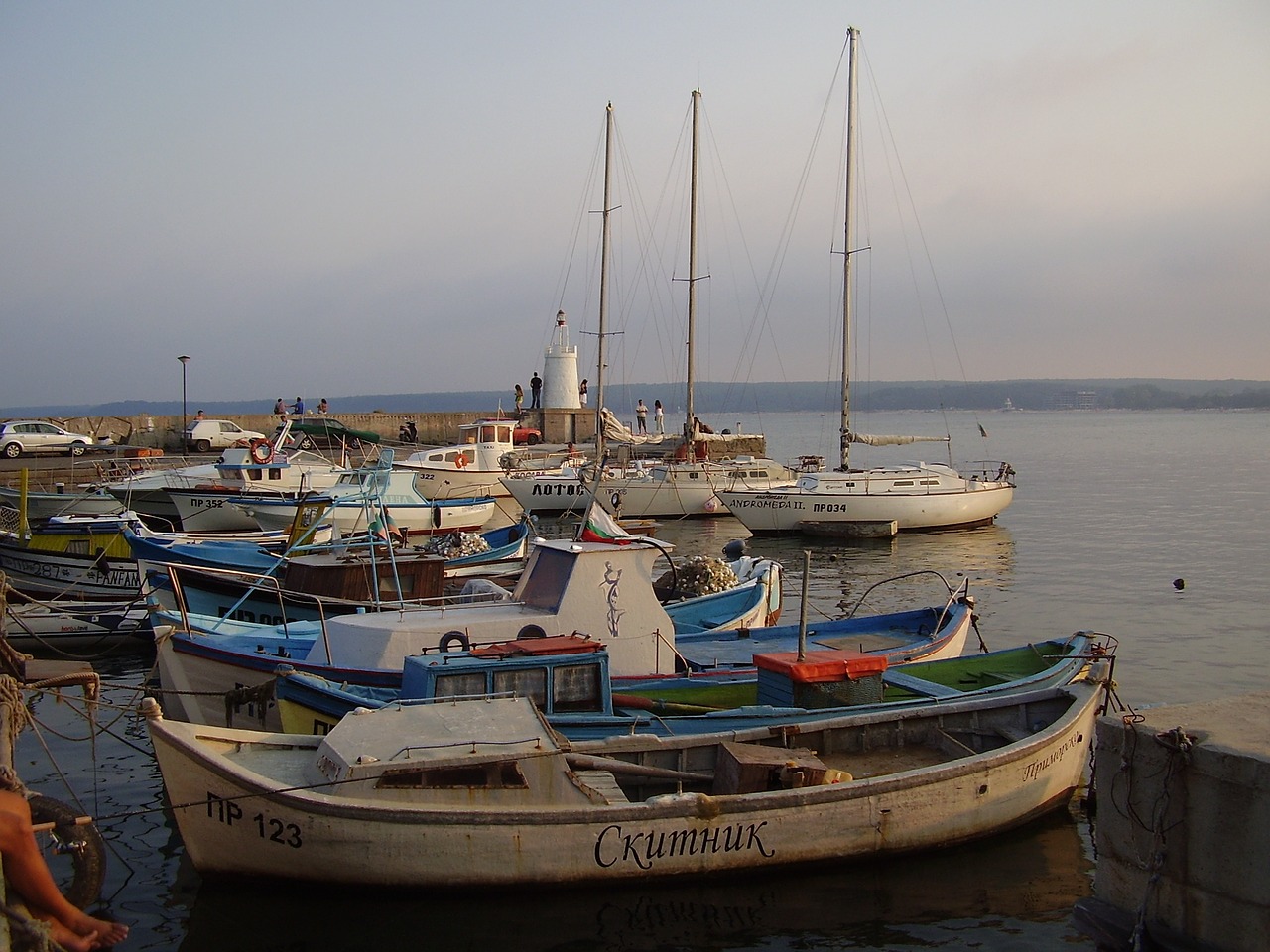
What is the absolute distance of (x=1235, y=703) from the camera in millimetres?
7723

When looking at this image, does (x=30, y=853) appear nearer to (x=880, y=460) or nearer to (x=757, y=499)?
(x=757, y=499)

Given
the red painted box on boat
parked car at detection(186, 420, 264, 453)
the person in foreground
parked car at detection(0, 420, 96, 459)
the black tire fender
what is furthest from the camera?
parked car at detection(186, 420, 264, 453)

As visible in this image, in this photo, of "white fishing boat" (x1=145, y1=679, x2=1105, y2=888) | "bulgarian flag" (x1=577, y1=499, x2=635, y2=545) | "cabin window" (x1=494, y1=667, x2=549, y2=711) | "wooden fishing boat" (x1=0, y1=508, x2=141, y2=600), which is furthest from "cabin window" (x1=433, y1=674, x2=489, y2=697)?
"wooden fishing boat" (x1=0, y1=508, x2=141, y2=600)

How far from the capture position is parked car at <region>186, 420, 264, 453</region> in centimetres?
4697

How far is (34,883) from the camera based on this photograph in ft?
19.8

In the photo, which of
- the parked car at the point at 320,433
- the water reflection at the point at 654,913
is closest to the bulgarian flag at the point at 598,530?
the water reflection at the point at 654,913

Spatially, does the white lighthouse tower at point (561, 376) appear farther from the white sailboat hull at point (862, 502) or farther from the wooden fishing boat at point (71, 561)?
the wooden fishing boat at point (71, 561)

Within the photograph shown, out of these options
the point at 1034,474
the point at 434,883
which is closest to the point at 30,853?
the point at 434,883

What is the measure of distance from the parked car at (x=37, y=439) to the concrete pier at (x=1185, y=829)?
43609mm

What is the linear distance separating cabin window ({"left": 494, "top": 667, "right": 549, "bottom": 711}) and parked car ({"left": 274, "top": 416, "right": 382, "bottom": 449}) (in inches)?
1281

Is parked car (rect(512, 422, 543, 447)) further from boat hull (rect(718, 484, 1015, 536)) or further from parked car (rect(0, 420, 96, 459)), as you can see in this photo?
parked car (rect(0, 420, 96, 459))

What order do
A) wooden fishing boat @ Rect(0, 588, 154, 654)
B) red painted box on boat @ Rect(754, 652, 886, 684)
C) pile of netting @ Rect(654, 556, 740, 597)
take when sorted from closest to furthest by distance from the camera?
red painted box on boat @ Rect(754, 652, 886, 684)
wooden fishing boat @ Rect(0, 588, 154, 654)
pile of netting @ Rect(654, 556, 740, 597)

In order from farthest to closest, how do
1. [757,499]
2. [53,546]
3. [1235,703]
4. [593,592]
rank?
[757,499], [53,546], [593,592], [1235,703]

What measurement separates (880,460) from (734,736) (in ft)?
289
